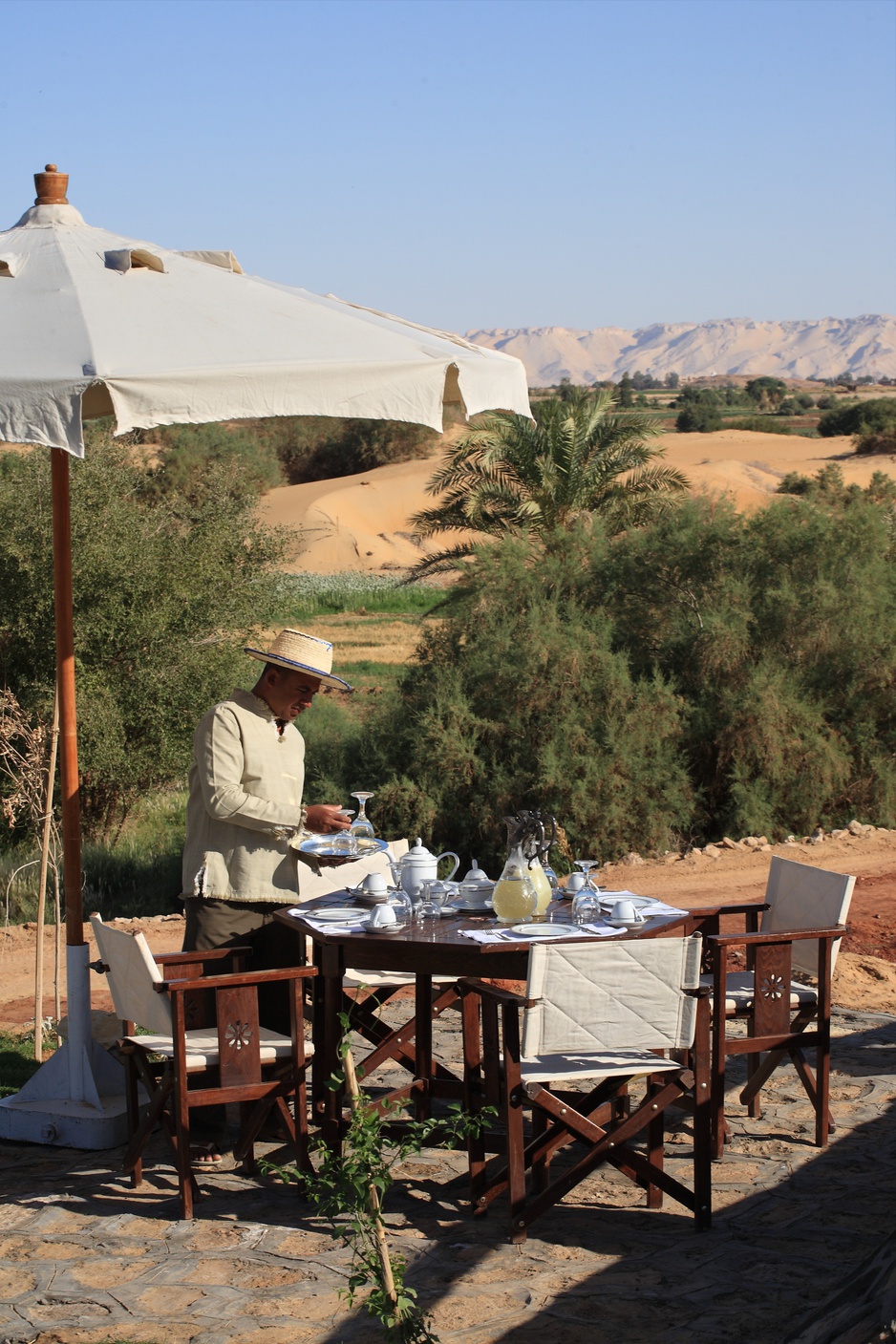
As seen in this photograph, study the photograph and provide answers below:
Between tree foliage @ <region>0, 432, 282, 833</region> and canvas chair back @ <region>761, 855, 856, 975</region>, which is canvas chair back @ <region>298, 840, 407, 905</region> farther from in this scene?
tree foliage @ <region>0, 432, 282, 833</region>

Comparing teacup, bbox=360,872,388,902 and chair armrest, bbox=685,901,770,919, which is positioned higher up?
teacup, bbox=360,872,388,902

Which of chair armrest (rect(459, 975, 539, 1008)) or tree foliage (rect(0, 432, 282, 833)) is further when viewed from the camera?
tree foliage (rect(0, 432, 282, 833))

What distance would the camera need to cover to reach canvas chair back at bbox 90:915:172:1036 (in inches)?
169

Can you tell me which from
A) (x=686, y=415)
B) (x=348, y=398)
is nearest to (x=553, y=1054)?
(x=348, y=398)

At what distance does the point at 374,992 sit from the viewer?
541 cm

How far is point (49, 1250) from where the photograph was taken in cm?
397

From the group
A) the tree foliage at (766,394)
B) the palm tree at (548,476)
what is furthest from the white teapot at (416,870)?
the tree foliage at (766,394)

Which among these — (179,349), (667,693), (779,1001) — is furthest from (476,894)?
(667,693)

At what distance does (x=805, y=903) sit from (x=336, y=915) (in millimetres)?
1849

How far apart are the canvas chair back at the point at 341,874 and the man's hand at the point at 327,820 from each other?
2.21 ft

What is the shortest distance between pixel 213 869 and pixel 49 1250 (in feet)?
4.41

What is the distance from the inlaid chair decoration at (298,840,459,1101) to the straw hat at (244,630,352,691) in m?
0.82

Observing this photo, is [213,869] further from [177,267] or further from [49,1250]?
[177,267]

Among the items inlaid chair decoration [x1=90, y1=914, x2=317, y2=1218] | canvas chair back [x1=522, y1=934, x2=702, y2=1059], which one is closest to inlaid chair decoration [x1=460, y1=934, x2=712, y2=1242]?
canvas chair back [x1=522, y1=934, x2=702, y2=1059]
